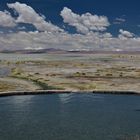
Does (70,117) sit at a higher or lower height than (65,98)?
lower

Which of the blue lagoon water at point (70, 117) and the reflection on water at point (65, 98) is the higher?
the reflection on water at point (65, 98)

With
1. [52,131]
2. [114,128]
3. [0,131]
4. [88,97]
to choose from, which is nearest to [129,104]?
[88,97]

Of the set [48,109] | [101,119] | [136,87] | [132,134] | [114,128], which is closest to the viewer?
[132,134]

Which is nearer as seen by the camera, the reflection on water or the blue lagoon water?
the blue lagoon water

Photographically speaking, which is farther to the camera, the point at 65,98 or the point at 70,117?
the point at 65,98

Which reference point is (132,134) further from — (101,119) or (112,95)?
(112,95)

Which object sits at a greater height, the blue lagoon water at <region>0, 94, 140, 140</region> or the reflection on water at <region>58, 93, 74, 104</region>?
the reflection on water at <region>58, 93, 74, 104</region>

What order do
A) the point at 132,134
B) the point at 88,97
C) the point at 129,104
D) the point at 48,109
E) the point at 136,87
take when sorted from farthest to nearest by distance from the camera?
the point at 136,87
the point at 88,97
the point at 129,104
the point at 48,109
the point at 132,134

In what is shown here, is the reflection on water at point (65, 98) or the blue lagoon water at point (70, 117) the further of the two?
the reflection on water at point (65, 98)
